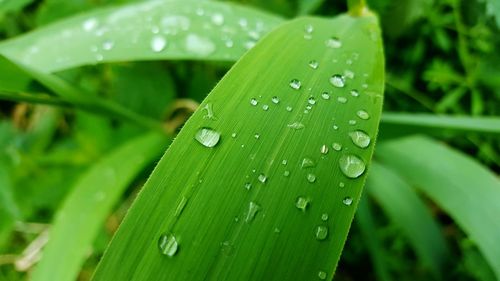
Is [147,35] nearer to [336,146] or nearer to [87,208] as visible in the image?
[87,208]

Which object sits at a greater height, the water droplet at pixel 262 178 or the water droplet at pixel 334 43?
the water droplet at pixel 334 43

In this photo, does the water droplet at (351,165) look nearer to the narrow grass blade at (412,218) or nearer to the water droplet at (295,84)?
the water droplet at (295,84)

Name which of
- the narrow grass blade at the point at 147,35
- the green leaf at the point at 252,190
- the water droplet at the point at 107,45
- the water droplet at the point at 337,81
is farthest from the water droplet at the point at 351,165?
the water droplet at the point at 107,45

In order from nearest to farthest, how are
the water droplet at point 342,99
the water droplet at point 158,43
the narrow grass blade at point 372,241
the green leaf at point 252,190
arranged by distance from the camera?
the green leaf at point 252,190, the water droplet at point 342,99, the water droplet at point 158,43, the narrow grass blade at point 372,241

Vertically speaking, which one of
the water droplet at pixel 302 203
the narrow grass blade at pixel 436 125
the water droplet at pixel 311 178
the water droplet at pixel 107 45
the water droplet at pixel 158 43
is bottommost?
the water droplet at pixel 302 203

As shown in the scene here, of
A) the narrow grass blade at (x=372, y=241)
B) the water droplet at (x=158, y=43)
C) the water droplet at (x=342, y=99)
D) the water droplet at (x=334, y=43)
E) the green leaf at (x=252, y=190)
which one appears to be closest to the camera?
the green leaf at (x=252, y=190)

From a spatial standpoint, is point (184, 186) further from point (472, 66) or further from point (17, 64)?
point (472, 66)

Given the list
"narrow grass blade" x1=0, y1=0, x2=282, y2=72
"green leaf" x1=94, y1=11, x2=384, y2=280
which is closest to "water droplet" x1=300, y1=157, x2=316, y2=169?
"green leaf" x1=94, y1=11, x2=384, y2=280

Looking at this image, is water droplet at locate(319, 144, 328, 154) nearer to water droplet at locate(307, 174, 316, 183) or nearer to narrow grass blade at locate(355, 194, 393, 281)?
water droplet at locate(307, 174, 316, 183)
